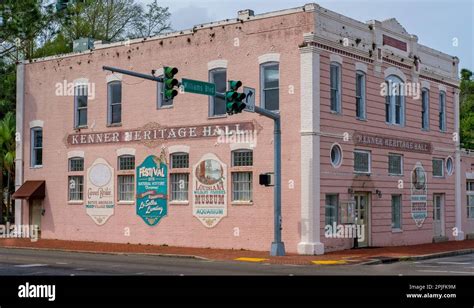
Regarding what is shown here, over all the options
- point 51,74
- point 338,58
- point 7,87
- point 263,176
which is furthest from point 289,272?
point 7,87

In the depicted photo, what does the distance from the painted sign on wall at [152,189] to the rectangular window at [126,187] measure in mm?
512

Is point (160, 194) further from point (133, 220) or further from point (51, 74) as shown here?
point (51, 74)

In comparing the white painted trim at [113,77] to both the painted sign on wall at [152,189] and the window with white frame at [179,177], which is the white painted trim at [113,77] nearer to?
the painted sign on wall at [152,189]

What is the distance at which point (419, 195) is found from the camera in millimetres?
33938

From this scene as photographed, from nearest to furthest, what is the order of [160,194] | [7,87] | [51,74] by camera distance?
[160,194] → [51,74] → [7,87]

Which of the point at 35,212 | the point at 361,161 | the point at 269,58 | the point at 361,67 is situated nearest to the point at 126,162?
the point at 35,212

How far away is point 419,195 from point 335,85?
7779 mm

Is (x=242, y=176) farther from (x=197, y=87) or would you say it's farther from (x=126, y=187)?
(x=197, y=87)

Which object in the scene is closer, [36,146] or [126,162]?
[126,162]

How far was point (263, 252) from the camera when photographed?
2781cm

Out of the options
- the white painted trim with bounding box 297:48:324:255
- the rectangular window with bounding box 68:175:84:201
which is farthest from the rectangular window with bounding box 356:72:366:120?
the rectangular window with bounding box 68:175:84:201

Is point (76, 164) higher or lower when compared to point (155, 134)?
lower
